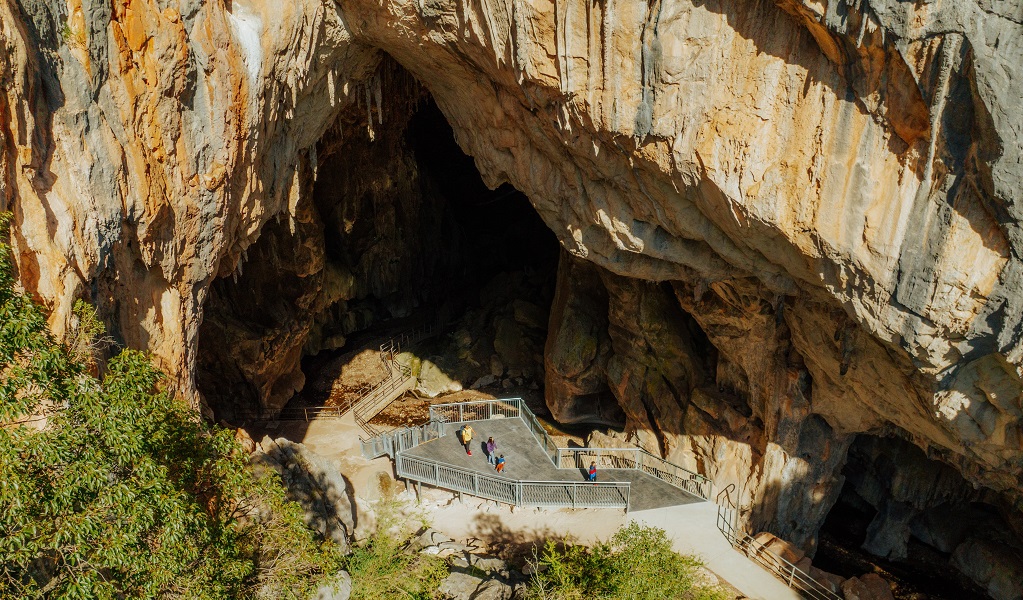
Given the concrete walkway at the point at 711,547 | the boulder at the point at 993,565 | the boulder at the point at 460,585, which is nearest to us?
the boulder at the point at 460,585

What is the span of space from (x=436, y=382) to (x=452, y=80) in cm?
1460

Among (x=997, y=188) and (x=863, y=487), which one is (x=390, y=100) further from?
(x=863, y=487)

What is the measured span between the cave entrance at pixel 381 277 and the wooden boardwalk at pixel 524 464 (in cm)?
739

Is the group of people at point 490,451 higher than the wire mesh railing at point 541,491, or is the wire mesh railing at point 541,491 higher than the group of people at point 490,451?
the group of people at point 490,451

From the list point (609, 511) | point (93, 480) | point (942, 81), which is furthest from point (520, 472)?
point (942, 81)

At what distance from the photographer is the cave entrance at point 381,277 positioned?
2422cm

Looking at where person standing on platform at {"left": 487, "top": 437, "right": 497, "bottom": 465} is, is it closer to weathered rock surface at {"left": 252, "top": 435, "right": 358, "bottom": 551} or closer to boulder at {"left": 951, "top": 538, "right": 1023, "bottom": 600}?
weathered rock surface at {"left": 252, "top": 435, "right": 358, "bottom": 551}

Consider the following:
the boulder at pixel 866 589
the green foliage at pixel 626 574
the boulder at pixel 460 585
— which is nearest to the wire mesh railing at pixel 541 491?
the green foliage at pixel 626 574

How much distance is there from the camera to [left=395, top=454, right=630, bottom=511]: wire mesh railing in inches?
712

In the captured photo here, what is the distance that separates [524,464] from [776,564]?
23.8 feet

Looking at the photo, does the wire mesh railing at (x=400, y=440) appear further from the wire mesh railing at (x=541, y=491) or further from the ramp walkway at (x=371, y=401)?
the ramp walkway at (x=371, y=401)

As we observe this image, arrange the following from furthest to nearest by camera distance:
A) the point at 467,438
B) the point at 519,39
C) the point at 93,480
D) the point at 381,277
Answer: the point at 381,277 < the point at 467,438 < the point at 519,39 < the point at 93,480

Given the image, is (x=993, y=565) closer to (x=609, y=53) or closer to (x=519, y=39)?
(x=609, y=53)

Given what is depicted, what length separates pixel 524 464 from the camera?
19.9 m
